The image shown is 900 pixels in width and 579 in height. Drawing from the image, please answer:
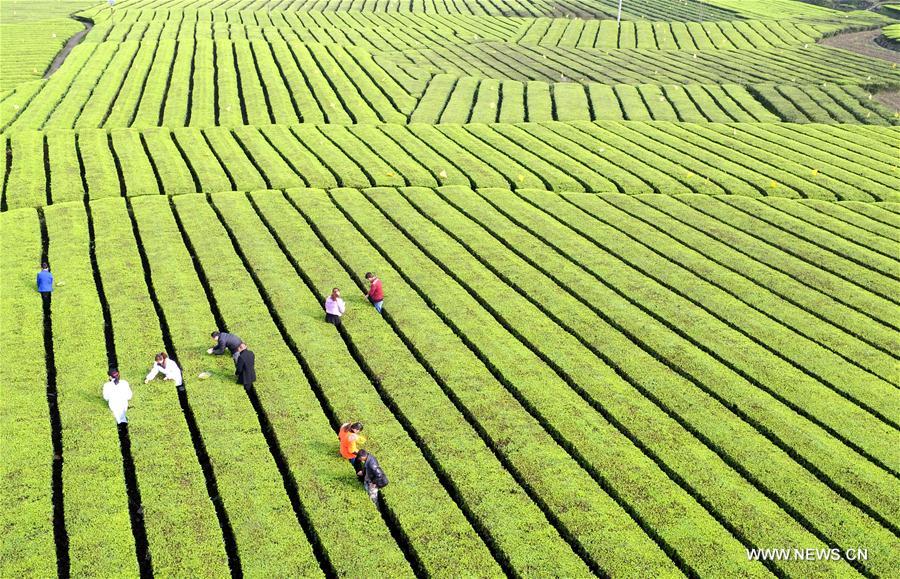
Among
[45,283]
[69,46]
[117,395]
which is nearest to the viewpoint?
[117,395]

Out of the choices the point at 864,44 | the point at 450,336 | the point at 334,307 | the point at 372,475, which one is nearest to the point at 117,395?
the point at 372,475

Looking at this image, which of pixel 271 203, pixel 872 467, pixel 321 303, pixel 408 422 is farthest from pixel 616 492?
pixel 271 203

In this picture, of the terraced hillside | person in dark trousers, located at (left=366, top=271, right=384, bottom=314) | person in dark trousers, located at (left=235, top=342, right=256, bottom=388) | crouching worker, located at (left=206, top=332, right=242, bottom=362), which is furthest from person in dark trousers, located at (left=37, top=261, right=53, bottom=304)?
person in dark trousers, located at (left=366, top=271, right=384, bottom=314)

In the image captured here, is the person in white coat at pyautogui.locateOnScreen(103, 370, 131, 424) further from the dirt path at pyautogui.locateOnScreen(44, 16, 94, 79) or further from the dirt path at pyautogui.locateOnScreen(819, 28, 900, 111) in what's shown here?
the dirt path at pyautogui.locateOnScreen(819, 28, 900, 111)

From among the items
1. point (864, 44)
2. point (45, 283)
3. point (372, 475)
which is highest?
point (864, 44)

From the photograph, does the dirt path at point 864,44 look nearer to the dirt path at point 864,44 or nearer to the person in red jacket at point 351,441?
the dirt path at point 864,44

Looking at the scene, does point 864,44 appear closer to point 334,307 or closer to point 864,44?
point 864,44
